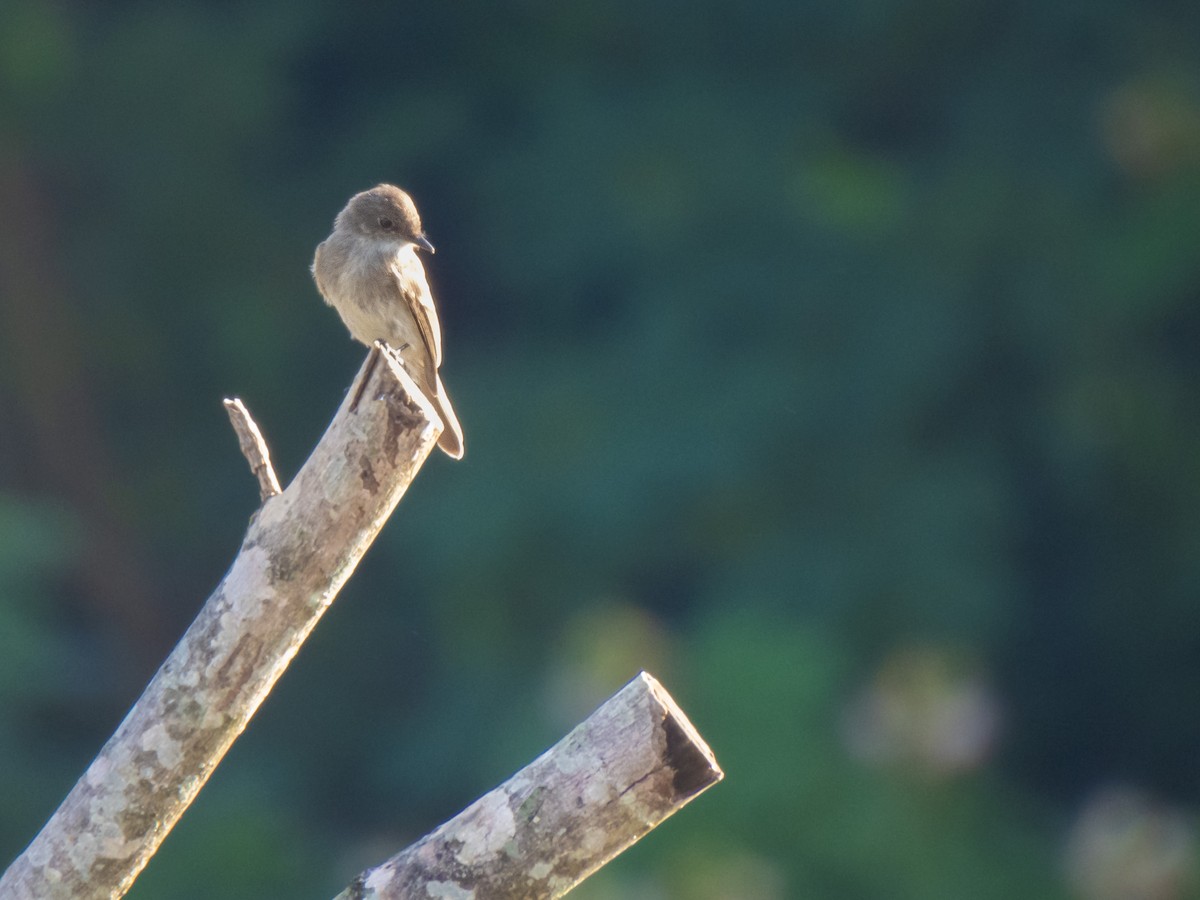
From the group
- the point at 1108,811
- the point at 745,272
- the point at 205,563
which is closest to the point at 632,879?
the point at 1108,811

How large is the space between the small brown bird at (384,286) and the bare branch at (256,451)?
1.41 metres

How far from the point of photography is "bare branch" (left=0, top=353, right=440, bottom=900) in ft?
8.99

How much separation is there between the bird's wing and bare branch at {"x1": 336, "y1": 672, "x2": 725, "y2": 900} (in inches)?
80.5

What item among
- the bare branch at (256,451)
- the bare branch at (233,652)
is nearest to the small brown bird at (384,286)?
the bare branch at (256,451)

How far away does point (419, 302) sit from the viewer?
468cm

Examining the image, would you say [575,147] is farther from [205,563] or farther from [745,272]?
[205,563]

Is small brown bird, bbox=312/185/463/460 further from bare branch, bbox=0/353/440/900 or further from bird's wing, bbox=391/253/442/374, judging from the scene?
bare branch, bbox=0/353/440/900

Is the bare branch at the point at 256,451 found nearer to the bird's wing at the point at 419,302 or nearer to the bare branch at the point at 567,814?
the bare branch at the point at 567,814

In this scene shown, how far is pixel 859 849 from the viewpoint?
8117 mm

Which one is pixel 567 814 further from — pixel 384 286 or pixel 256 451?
pixel 384 286

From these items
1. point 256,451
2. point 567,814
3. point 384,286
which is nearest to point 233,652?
point 256,451

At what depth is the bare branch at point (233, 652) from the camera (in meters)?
2.74

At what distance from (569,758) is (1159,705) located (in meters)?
8.18

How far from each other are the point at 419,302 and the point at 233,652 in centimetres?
202
